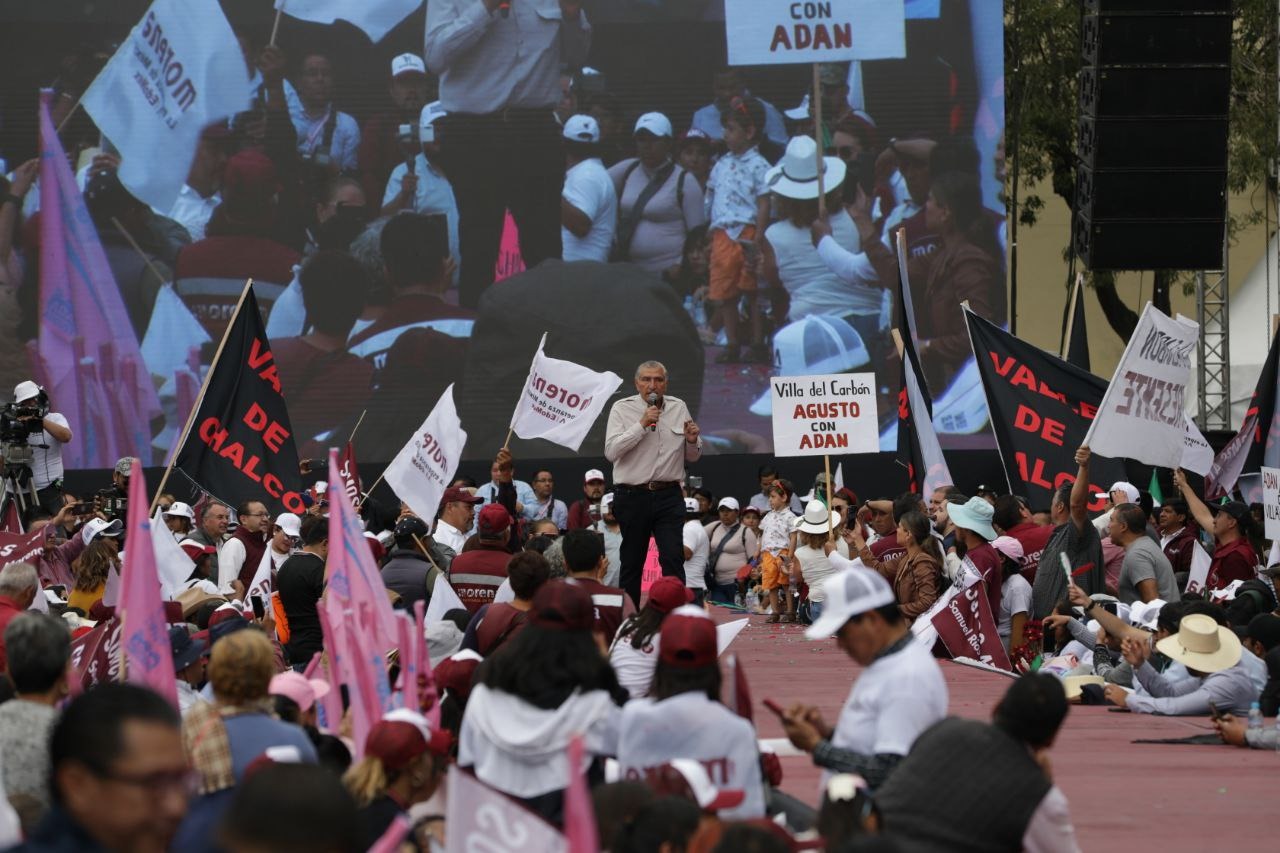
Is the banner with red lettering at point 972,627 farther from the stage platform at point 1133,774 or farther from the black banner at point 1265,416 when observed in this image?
the black banner at point 1265,416

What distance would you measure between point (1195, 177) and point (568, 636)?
1224 cm

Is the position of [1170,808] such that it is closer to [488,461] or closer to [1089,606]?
[1089,606]

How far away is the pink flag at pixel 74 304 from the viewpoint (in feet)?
94.5

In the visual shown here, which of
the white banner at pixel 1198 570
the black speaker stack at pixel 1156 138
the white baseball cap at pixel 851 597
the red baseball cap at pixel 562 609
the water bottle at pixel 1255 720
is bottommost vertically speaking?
the white banner at pixel 1198 570

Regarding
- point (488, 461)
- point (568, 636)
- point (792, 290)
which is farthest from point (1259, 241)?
point (568, 636)

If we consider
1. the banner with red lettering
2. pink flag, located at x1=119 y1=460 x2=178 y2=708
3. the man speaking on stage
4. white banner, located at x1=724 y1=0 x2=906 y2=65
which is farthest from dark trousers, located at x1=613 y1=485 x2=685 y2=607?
white banner, located at x1=724 y1=0 x2=906 y2=65

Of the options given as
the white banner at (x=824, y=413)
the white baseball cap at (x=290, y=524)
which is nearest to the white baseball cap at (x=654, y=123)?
the white banner at (x=824, y=413)

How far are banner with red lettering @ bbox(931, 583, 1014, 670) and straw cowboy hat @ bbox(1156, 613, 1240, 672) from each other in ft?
8.38

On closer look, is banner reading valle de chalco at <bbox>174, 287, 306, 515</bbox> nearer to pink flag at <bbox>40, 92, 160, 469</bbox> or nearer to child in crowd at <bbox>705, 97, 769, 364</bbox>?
pink flag at <bbox>40, 92, 160, 469</bbox>

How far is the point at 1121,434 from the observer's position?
13461mm

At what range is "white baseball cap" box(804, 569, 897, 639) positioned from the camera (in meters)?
5.49

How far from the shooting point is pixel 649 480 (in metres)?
12.3

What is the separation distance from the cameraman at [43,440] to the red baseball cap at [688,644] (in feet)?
29.1

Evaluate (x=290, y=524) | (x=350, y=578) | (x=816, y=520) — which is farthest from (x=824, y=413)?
(x=350, y=578)
